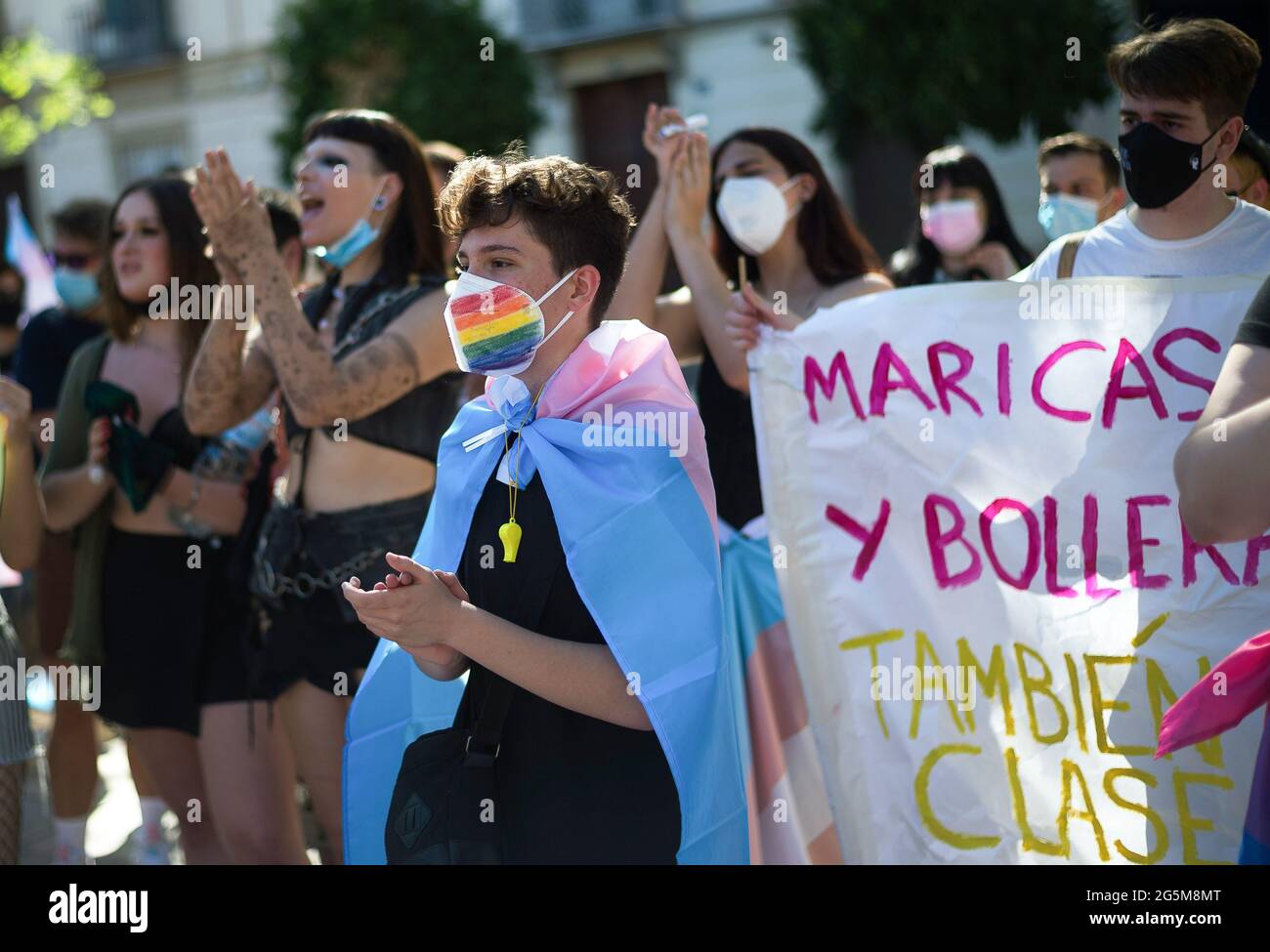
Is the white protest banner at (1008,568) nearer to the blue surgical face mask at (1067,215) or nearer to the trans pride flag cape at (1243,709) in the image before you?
the trans pride flag cape at (1243,709)

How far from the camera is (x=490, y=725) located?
2.34 meters

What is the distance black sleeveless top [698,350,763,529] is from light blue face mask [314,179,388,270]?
0.95 metres

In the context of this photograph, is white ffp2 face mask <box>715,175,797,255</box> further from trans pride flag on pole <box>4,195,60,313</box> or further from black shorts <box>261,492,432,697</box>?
trans pride flag on pole <box>4,195,60,313</box>

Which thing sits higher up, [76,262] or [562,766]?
[76,262]

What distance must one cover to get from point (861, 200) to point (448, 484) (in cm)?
1562

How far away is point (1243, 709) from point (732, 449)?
1851mm

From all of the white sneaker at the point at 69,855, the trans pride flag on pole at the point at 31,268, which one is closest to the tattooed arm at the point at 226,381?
the white sneaker at the point at 69,855

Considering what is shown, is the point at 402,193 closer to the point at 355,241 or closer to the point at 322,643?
the point at 355,241

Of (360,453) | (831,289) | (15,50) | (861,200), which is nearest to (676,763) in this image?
(360,453)

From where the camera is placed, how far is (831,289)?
393 centimetres

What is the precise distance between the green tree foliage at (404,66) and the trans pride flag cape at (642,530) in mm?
15174

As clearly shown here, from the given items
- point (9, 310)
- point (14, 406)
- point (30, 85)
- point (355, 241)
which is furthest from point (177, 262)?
point (30, 85)

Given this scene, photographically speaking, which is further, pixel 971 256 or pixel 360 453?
pixel 971 256
